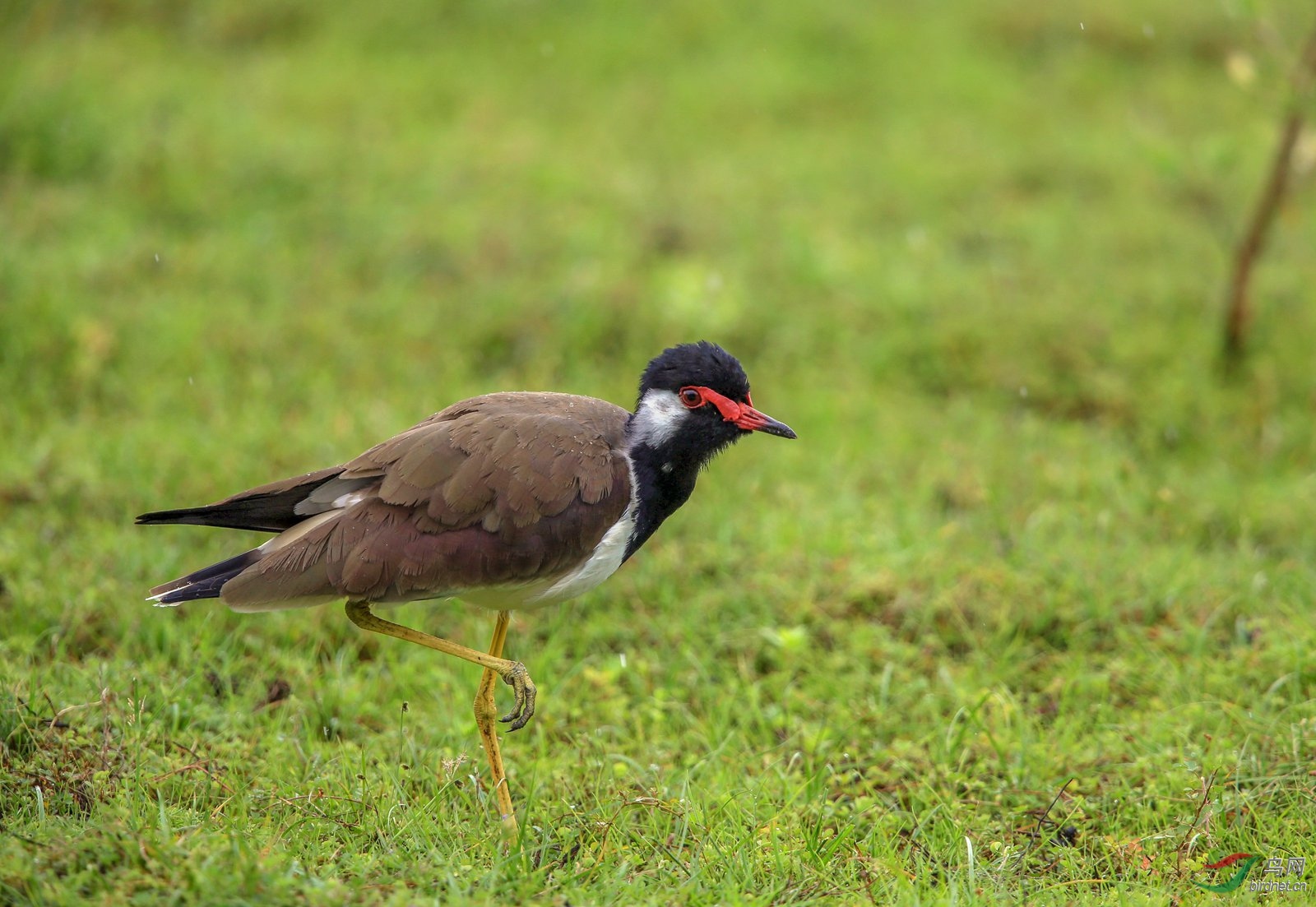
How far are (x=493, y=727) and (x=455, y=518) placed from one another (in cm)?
74

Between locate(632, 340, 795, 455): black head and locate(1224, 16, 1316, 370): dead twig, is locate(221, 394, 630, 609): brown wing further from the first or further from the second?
locate(1224, 16, 1316, 370): dead twig

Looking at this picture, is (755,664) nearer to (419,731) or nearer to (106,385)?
(419,731)

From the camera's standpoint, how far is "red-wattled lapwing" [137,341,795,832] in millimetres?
4223

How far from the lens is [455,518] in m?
4.27

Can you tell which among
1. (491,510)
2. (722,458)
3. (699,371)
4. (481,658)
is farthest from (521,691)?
(722,458)

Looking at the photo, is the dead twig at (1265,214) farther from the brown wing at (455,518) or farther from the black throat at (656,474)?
the brown wing at (455,518)

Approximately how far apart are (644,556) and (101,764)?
2604 mm

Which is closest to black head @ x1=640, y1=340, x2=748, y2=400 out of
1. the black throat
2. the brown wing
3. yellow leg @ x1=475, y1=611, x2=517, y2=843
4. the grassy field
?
the black throat

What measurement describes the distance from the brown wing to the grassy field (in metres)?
0.66

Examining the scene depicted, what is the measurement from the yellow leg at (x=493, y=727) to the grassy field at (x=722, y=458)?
89mm

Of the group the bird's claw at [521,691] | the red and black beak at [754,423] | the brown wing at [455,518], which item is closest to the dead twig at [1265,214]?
the red and black beak at [754,423]

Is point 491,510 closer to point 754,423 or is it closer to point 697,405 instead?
point 697,405

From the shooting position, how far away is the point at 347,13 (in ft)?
36.6

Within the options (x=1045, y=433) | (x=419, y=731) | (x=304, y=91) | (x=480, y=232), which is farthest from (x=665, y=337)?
(x=304, y=91)
